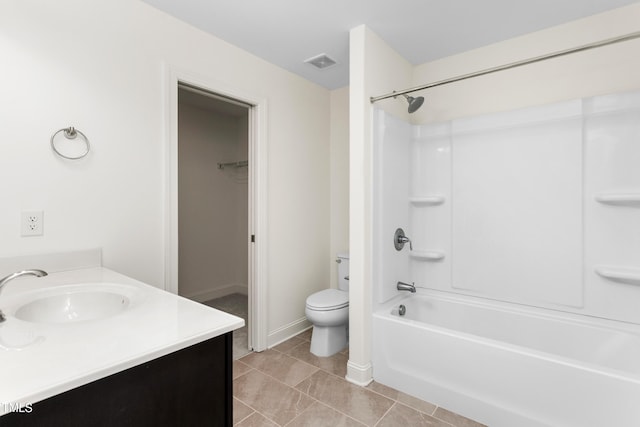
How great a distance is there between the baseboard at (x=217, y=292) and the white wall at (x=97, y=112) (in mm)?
2064

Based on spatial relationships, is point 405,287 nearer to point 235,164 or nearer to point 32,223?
point 32,223

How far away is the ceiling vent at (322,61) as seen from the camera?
251 cm

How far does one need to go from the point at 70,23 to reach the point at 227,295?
10.7 ft

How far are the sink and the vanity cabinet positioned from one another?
450 millimetres

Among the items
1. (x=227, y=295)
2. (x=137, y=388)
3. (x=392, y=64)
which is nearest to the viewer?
(x=137, y=388)

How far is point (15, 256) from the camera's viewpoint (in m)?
1.43

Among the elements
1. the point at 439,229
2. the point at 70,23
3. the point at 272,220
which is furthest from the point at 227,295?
the point at 70,23

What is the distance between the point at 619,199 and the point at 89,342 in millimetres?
2542

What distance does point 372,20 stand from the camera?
6.77ft

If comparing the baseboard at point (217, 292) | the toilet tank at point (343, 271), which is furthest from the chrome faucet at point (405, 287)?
the baseboard at point (217, 292)

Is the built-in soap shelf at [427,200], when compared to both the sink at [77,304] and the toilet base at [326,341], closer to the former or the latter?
the toilet base at [326,341]

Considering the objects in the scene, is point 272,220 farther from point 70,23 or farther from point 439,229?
point 70,23

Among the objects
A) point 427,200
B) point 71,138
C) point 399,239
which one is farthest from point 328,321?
point 71,138

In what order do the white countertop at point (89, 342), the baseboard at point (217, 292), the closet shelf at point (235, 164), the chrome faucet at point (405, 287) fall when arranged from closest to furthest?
the white countertop at point (89, 342)
the chrome faucet at point (405, 287)
the baseboard at point (217, 292)
the closet shelf at point (235, 164)
